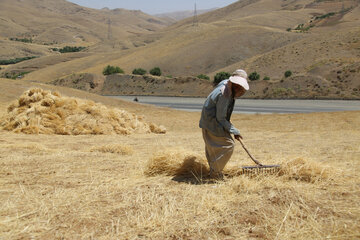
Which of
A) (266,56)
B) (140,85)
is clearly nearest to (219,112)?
(140,85)

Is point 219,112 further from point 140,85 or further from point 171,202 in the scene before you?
point 140,85

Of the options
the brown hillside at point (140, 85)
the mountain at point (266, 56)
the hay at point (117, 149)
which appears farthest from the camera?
the brown hillside at point (140, 85)

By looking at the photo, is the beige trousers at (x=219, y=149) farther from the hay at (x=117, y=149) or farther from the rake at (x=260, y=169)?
the hay at (x=117, y=149)

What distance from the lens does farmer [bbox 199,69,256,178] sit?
5059mm

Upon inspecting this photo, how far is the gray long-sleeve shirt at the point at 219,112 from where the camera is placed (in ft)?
16.6

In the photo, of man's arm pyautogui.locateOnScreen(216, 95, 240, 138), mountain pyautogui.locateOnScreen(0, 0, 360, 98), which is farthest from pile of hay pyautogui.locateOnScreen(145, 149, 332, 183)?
mountain pyautogui.locateOnScreen(0, 0, 360, 98)

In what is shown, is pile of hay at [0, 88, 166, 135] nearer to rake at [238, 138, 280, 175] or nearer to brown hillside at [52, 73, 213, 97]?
rake at [238, 138, 280, 175]

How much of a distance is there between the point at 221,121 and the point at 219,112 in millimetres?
124

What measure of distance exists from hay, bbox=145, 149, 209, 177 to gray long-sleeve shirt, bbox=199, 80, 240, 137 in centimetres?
78

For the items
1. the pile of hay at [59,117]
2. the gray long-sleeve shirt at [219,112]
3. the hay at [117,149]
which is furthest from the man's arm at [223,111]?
the pile of hay at [59,117]

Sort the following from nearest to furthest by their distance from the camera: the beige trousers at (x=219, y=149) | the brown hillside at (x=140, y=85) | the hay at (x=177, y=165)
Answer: the beige trousers at (x=219, y=149)
the hay at (x=177, y=165)
the brown hillside at (x=140, y=85)

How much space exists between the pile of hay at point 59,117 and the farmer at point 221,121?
942 centimetres

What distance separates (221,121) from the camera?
5105 mm

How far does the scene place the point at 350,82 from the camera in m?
43.6
